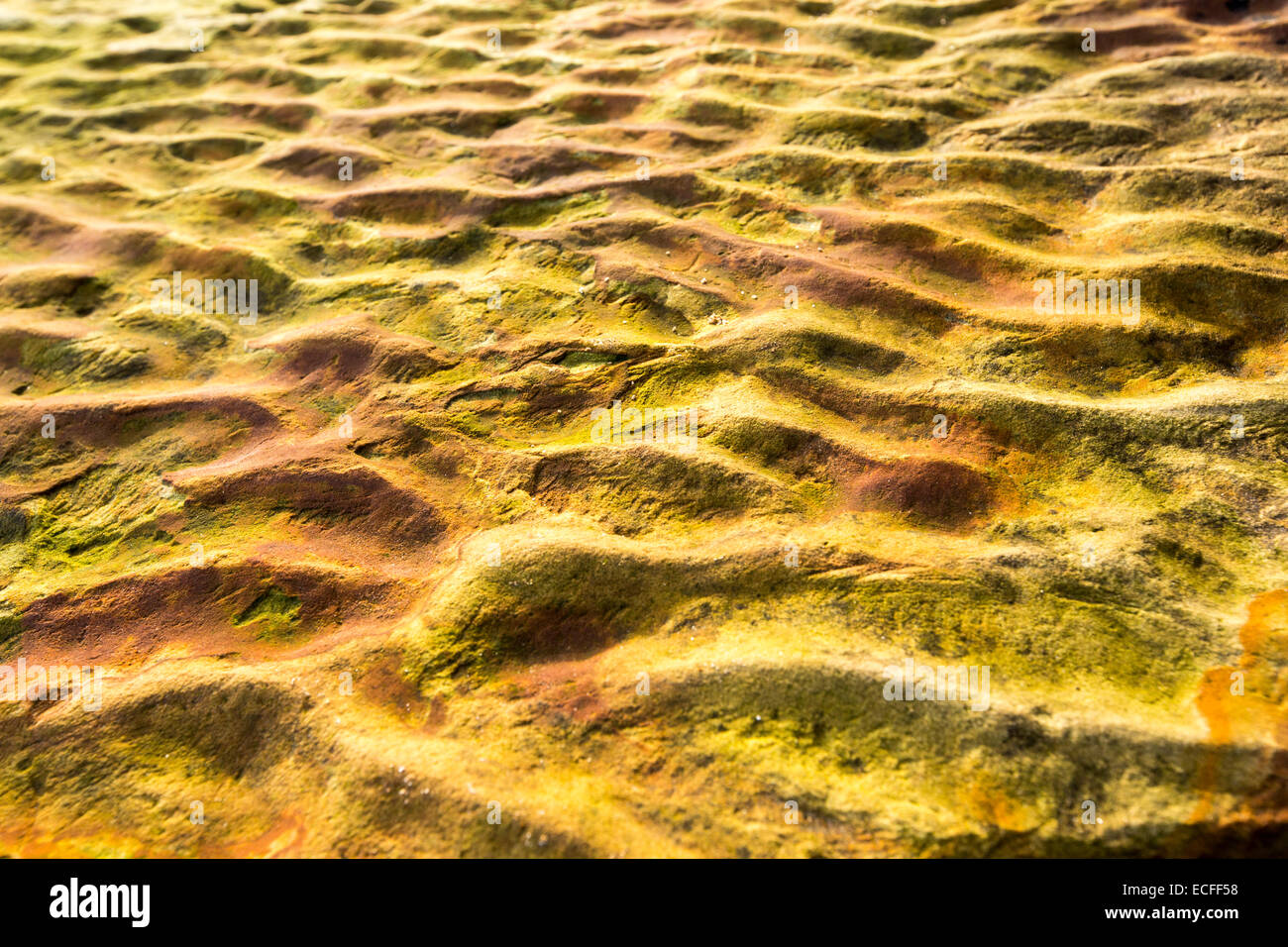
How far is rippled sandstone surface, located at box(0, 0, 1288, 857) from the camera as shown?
102 cm

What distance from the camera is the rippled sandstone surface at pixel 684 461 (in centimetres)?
102

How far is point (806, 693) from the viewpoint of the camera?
1070mm

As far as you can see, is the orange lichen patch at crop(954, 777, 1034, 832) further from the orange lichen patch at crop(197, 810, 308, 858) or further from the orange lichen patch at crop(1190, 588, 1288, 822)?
the orange lichen patch at crop(197, 810, 308, 858)

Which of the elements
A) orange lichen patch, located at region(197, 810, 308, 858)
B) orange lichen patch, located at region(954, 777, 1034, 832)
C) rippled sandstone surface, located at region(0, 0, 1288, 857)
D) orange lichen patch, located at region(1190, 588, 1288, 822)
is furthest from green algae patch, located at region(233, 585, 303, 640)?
orange lichen patch, located at region(1190, 588, 1288, 822)

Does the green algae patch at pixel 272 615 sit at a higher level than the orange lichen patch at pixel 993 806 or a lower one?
higher

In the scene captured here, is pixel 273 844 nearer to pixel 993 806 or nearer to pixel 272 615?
pixel 272 615

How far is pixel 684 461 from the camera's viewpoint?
1.41 meters

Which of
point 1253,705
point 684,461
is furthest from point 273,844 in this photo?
point 1253,705

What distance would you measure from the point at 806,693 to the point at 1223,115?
1917mm

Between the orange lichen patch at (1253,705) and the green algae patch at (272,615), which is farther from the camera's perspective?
the green algae patch at (272,615)

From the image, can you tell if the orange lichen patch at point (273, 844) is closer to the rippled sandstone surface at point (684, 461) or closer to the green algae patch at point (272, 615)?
the rippled sandstone surface at point (684, 461)

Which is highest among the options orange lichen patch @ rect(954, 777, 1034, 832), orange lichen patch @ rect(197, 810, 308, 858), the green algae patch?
the green algae patch

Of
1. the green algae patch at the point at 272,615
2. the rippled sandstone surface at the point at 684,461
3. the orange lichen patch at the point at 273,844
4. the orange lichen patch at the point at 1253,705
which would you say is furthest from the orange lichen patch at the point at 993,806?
the green algae patch at the point at 272,615
